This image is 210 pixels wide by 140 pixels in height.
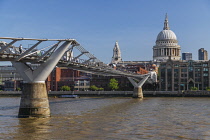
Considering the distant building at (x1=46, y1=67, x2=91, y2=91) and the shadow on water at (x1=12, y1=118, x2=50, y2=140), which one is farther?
the distant building at (x1=46, y1=67, x2=91, y2=91)

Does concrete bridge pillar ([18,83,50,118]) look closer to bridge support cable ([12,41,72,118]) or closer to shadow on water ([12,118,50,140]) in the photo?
bridge support cable ([12,41,72,118])

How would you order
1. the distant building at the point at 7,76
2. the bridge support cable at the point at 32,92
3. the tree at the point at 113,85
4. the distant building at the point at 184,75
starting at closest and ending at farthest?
1. the bridge support cable at the point at 32,92
2. the distant building at the point at 184,75
3. the tree at the point at 113,85
4. the distant building at the point at 7,76

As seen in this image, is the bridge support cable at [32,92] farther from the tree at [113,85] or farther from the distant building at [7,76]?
the distant building at [7,76]

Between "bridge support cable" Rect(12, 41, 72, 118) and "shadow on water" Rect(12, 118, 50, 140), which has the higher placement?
"bridge support cable" Rect(12, 41, 72, 118)

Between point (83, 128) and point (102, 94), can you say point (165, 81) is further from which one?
point (83, 128)

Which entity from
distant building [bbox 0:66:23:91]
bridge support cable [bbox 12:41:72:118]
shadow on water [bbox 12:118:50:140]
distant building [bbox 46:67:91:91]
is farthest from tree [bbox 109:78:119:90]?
shadow on water [bbox 12:118:50:140]

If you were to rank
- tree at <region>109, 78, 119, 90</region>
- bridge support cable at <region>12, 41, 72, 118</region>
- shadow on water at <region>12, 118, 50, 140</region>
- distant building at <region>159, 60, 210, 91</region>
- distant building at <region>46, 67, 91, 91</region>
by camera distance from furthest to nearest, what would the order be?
distant building at <region>46, 67, 91, 91</region> → tree at <region>109, 78, 119, 90</region> → distant building at <region>159, 60, 210, 91</region> → bridge support cable at <region>12, 41, 72, 118</region> → shadow on water at <region>12, 118, 50, 140</region>

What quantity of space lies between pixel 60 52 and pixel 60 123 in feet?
29.7

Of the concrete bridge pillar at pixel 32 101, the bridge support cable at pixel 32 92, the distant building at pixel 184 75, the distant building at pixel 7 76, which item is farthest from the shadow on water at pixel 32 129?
the distant building at pixel 7 76

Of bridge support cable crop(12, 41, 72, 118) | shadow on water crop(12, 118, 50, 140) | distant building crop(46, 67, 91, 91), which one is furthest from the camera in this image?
distant building crop(46, 67, 91, 91)

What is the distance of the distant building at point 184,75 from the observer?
126m

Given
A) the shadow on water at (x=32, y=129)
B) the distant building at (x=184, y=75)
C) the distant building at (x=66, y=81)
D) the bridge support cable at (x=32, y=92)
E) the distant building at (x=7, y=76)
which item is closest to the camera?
the shadow on water at (x=32, y=129)

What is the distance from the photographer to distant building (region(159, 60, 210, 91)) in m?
126

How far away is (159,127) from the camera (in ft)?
109
